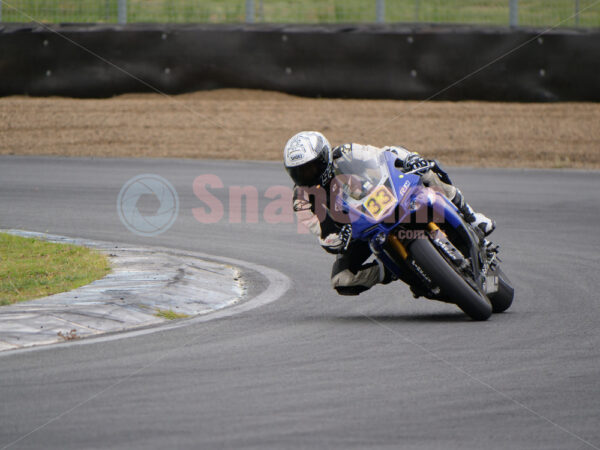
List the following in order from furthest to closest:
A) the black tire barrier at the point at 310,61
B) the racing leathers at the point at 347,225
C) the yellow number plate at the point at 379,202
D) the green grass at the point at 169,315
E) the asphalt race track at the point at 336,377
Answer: the black tire barrier at the point at 310,61 → the green grass at the point at 169,315 → the racing leathers at the point at 347,225 → the yellow number plate at the point at 379,202 → the asphalt race track at the point at 336,377

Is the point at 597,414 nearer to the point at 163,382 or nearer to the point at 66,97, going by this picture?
the point at 163,382

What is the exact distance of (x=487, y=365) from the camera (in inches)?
221

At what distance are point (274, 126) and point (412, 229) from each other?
12.5 meters

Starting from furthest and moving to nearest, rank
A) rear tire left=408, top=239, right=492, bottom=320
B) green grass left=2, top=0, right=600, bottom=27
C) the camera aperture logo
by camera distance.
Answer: green grass left=2, top=0, right=600, bottom=27 → the camera aperture logo → rear tire left=408, top=239, right=492, bottom=320

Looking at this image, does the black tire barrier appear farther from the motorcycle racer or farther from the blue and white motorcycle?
the blue and white motorcycle

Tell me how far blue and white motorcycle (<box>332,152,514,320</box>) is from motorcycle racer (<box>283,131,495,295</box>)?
82mm

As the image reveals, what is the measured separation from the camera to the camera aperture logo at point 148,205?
1170 cm

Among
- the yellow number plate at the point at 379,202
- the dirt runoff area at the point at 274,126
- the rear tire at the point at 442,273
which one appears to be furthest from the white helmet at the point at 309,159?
the dirt runoff area at the point at 274,126

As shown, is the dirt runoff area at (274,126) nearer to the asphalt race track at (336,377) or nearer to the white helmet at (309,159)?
the asphalt race track at (336,377)

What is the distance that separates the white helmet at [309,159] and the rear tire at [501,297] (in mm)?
1549

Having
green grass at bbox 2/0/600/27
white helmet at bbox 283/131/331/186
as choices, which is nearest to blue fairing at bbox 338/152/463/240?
white helmet at bbox 283/131/331/186

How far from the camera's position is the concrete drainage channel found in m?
6.55

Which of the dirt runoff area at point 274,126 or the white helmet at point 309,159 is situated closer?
the white helmet at point 309,159

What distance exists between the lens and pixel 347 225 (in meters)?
6.67
